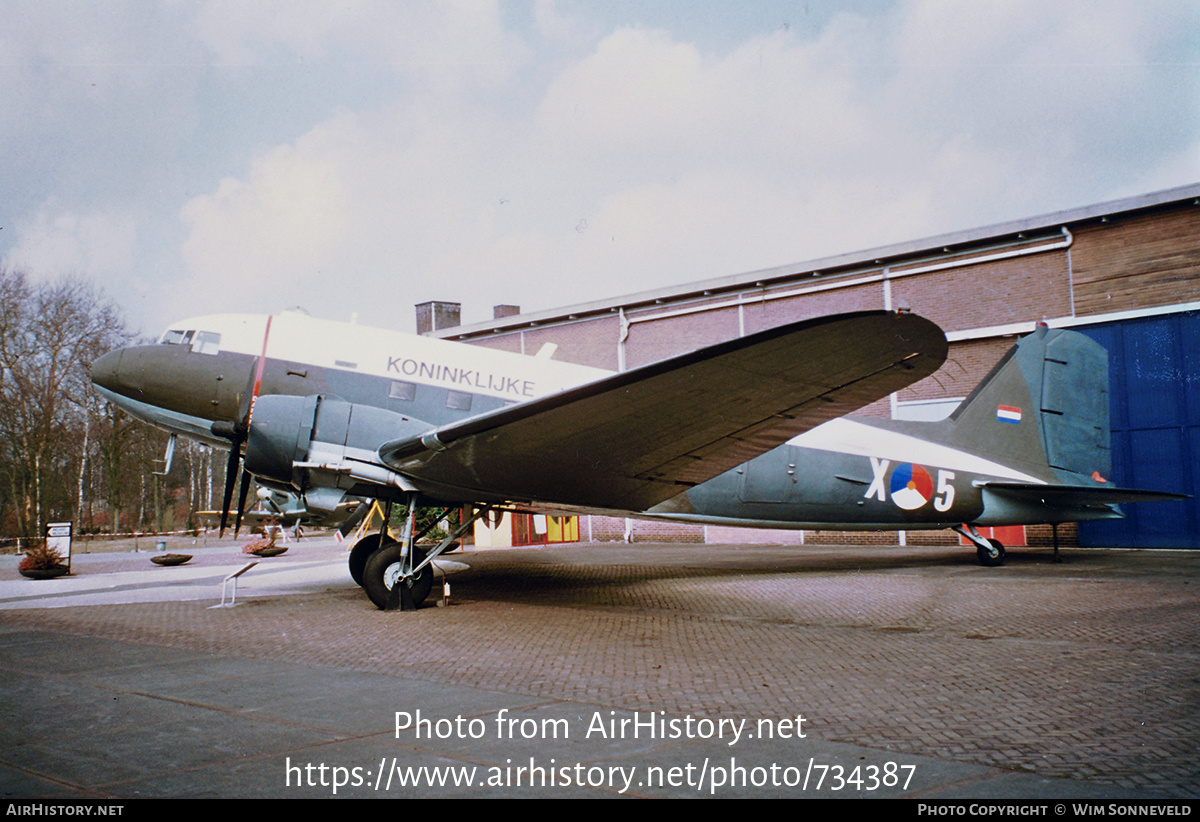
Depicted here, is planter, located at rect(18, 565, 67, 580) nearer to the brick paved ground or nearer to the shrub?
the shrub

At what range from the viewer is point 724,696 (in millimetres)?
5230

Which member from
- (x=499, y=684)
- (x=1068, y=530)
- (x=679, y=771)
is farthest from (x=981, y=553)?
(x=679, y=771)

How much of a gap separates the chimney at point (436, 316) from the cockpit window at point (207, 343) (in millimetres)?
25063

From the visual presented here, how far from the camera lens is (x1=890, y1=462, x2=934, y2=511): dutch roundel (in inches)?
507

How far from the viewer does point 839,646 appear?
23.4 ft

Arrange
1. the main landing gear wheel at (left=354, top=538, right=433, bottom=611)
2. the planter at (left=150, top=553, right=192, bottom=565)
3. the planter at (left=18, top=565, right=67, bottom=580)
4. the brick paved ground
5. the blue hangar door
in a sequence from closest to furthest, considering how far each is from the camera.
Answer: the brick paved ground → the main landing gear wheel at (left=354, top=538, right=433, bottom=611) → the planter at (left=18, top=565, right=67, bottom=580) → the blue hangar door → the planter at (left=150, top=553, right=192, bottom=565)

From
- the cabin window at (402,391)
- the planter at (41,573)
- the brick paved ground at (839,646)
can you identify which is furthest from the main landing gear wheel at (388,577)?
the planter at (41,573)

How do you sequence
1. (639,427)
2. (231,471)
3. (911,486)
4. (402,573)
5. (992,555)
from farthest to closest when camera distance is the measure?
(992,555) < (911,486) < (231,471) < (402,573) < (639,427)

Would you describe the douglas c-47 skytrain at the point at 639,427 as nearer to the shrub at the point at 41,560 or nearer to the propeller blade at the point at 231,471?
the propeller blade at the point at 231,471

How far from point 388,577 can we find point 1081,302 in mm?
18152

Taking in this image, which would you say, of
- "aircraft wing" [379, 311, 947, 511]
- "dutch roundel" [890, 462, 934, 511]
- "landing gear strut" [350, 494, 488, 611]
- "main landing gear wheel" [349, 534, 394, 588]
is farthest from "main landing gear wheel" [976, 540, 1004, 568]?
"main landing gear wheel" [349, 534, 394, 588]

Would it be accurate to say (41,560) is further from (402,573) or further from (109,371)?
(402,573)

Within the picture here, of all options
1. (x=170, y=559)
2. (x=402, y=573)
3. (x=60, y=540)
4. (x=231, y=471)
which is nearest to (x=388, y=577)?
(x=402, y=573)

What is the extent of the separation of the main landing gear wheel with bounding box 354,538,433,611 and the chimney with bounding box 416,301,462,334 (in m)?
27.1
